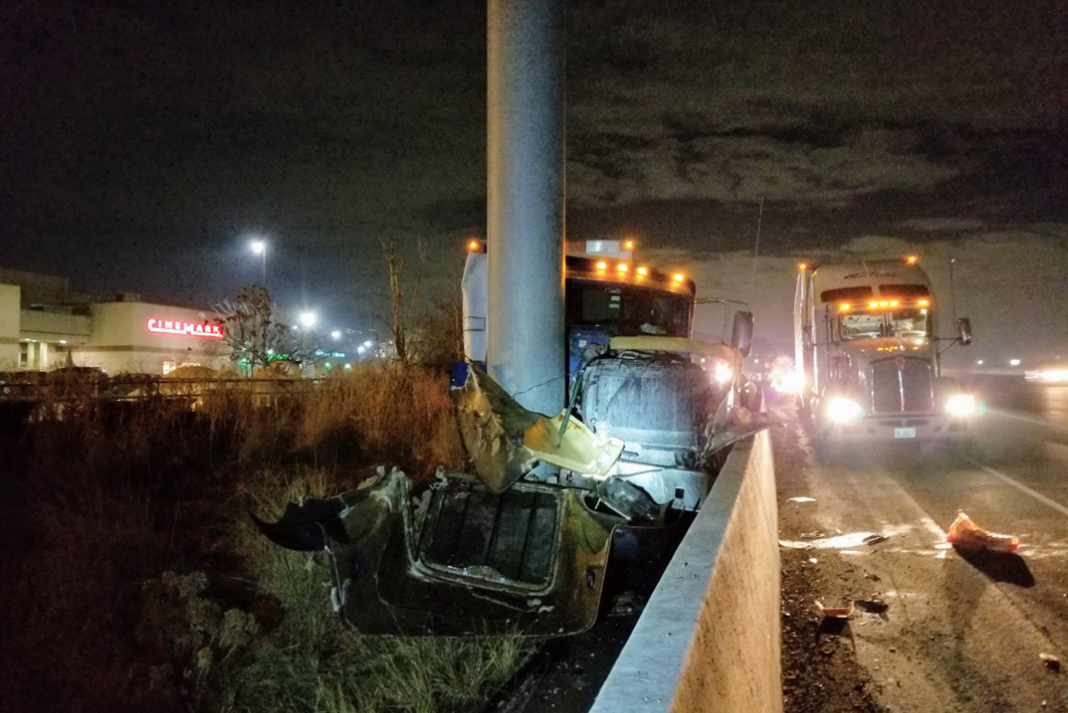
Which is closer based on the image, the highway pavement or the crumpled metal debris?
the highway pavement

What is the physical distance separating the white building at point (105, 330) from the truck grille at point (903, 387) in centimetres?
3080

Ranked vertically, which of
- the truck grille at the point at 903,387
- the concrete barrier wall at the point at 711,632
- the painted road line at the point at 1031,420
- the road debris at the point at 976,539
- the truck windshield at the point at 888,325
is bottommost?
the road debris at the point at 976,539

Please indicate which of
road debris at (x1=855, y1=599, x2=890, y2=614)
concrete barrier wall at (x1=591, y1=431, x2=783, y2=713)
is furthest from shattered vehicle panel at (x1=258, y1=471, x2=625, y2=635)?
road debris at (x1=855, y1=599, x2=890, y2=614)

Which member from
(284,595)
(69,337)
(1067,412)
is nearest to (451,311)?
(284,595)

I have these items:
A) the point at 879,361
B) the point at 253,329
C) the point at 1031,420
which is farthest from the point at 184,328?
the point at 1031,420

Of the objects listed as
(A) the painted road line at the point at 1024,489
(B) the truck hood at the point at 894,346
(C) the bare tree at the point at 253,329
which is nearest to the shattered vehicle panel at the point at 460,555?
(A) the painted road line at the point at 1024,489

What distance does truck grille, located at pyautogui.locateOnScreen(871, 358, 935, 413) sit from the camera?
15195 mm

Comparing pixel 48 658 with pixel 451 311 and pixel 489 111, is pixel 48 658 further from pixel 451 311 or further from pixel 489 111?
pixel 451 311

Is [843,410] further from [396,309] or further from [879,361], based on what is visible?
[396,309]

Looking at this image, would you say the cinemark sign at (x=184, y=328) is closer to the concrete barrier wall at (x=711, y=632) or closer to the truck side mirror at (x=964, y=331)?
the truck side mirror at (x=964, y=331)

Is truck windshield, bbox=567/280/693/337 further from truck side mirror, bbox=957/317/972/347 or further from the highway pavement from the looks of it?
truck side mirror, bbox=957/317/972/347

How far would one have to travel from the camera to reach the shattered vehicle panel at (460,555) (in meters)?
4.99

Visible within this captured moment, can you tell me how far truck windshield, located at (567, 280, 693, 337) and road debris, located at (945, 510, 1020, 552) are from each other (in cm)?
505

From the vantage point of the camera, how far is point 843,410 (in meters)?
15.6
